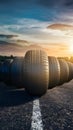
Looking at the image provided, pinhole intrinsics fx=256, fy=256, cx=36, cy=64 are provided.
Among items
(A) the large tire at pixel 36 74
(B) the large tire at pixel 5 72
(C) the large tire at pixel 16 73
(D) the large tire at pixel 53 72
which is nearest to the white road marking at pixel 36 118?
(A) the large tire at pixel 36 74

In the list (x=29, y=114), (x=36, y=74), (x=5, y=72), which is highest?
(x=36, y=74)

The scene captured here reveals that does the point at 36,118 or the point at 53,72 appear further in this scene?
the point at 53,72

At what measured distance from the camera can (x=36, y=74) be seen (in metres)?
10.9

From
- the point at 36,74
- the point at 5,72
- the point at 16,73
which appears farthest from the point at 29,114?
the point at 5,72

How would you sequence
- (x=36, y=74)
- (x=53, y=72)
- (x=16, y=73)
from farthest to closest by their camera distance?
(x=16, y=73), (x=53, y=72), (x=36, y=74)

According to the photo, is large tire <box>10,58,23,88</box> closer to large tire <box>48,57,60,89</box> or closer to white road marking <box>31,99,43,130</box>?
large tire <box>48,57,60,89</box>

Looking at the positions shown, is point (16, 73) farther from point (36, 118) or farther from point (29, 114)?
point (36, 118)

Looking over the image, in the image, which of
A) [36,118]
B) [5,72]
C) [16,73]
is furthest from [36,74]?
[36,118]

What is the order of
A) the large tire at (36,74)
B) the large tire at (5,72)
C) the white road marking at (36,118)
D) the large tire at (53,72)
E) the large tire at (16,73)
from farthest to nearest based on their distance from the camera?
Result: the large tire at (5,72)
the large tire at (16,73)
the large tire at (53,72)
the large tire at (36,74)
the white road marking at (36,118)

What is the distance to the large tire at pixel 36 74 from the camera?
35.7ft

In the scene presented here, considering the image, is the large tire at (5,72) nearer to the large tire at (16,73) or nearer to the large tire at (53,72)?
the large tire at (16,73)

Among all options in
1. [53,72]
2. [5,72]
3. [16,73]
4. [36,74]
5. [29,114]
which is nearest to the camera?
[29,114]

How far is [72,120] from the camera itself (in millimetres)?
7184

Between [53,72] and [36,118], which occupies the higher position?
[53,72]
